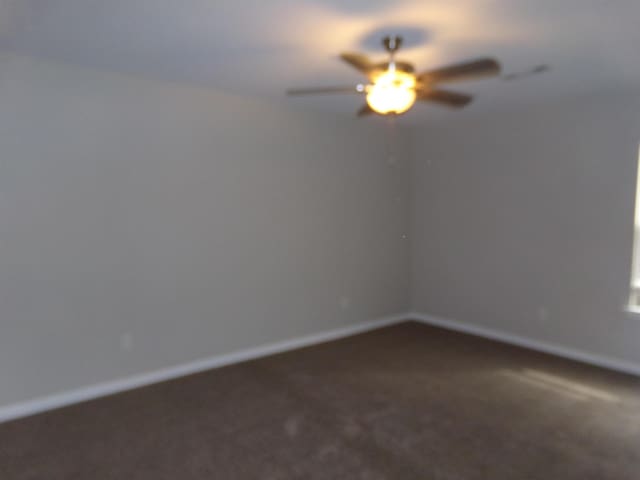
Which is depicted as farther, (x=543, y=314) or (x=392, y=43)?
(x=543, y=314)

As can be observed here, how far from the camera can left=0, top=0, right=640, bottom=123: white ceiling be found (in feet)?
6.85

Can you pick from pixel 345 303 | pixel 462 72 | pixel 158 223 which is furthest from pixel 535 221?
pixel 158 223

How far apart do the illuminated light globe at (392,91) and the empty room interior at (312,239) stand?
0.05 feet

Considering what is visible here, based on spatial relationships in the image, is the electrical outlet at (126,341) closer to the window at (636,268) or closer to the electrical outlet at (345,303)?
the electrical outlet at (345,303)

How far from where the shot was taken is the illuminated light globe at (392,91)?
2.17m

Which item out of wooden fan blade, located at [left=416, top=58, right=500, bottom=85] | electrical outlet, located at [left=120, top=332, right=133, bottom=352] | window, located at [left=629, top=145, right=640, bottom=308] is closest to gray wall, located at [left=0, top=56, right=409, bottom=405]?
electrical outlet, located at [left=120, top=332, right=133, bottom=352]

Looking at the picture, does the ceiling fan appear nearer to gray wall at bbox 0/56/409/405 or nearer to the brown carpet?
gray wall at bbox 0/56/409/405

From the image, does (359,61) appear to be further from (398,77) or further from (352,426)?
(352,426)

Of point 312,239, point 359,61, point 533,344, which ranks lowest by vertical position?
point 533,344

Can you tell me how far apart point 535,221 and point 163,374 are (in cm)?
368

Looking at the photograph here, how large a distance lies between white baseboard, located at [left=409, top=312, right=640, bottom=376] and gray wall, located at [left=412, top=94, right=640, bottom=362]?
2.2 inches

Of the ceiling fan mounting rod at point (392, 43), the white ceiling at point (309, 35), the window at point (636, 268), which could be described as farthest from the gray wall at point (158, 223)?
the window at point (636, 268)

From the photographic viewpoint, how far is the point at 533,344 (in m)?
4.25

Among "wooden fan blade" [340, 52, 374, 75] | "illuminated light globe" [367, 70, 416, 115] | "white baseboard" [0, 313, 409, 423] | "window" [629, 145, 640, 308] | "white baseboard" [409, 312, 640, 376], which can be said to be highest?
"wooden fan blade" [340, 52, 374, 75]
